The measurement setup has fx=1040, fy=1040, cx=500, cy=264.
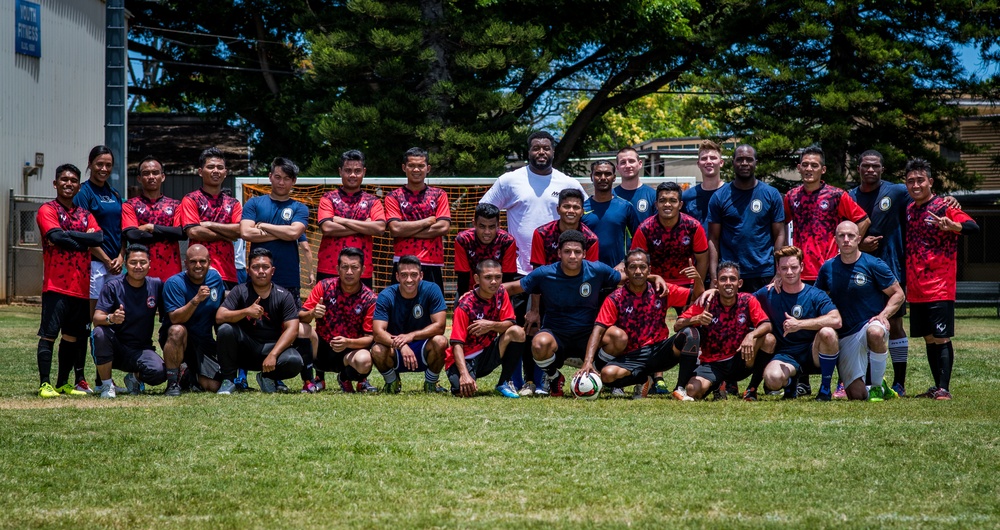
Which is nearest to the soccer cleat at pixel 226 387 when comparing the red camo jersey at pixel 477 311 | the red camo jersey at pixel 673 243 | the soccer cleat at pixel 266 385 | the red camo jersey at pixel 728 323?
the soccer cleat at pixel 266 385

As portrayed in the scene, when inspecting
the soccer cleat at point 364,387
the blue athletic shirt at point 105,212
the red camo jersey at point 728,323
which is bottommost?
the soccer cleat at point 364,387

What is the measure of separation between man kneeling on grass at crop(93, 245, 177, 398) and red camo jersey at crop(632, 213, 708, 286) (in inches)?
151

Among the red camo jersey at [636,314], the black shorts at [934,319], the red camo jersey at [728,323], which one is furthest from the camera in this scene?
the black shorts at [934,319]

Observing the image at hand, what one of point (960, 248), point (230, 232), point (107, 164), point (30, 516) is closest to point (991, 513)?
point (30, 516)

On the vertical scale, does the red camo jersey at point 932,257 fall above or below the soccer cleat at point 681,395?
above

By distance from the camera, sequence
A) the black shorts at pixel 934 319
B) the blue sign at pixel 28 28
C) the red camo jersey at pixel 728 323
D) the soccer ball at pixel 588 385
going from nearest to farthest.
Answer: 1. the soccer ball at pixel 588 385
2. the red camo jersey at pixel 728 323
3. the black shorts at pixel 934 319
4. the blue sign at pixel 28 28

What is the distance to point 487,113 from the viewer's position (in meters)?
21.5

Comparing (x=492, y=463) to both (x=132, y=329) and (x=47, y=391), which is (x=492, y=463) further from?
(x=47, y=391)

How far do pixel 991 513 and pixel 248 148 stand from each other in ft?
89.6

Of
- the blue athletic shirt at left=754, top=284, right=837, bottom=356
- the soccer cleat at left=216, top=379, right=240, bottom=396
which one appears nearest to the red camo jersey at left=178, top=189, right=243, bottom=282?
the soccer cleat at left=216, top=379, right=240, bottom=396

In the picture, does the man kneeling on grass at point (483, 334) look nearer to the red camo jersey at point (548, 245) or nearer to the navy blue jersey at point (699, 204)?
the red camo jersey at point (548, 245)

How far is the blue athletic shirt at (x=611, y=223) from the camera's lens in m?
8.78

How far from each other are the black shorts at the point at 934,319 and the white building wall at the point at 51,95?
61.9 feet

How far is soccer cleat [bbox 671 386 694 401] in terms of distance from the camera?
7980mm
